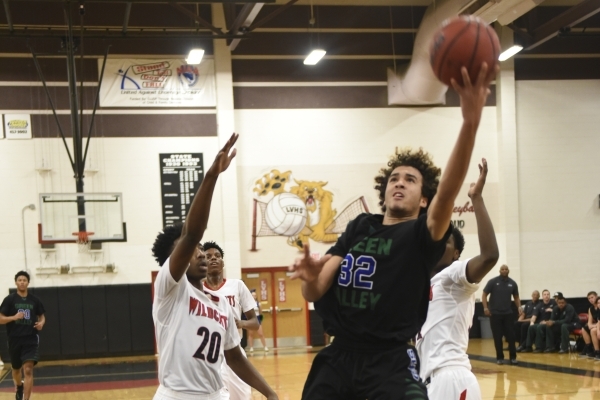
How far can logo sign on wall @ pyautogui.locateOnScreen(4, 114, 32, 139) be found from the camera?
18.2 m

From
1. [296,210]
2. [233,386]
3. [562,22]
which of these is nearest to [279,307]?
[296,210]

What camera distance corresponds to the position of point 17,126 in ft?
59.9

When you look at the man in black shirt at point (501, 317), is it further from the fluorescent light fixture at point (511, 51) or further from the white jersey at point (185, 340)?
the white jersey at point (185, 340)

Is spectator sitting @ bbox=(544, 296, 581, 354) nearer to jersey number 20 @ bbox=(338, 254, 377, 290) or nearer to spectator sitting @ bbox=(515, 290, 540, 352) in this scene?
spectator sitting @ bbox=(515, 290, 540, 352)

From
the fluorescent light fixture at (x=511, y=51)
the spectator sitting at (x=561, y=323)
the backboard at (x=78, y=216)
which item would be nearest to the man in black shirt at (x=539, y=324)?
the spectator sitting at (x=561, y=323)

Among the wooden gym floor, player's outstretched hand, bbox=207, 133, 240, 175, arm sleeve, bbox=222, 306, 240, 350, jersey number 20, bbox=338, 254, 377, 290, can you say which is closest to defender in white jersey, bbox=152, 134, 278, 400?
arm sleeve, bbox=222, 306, 240, 350

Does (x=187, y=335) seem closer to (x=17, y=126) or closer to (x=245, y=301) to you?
(x=245, y=301)

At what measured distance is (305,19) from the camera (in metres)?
20.0

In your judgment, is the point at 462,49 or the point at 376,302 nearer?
the point at 462,49

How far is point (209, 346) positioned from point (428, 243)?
1.63 meters

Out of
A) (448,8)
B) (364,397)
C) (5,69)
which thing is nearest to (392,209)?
(364,397)

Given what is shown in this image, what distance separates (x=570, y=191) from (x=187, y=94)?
34.0ft

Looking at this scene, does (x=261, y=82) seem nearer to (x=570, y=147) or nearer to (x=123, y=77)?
(x=123, y=77)

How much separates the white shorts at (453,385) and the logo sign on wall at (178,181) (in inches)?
549
